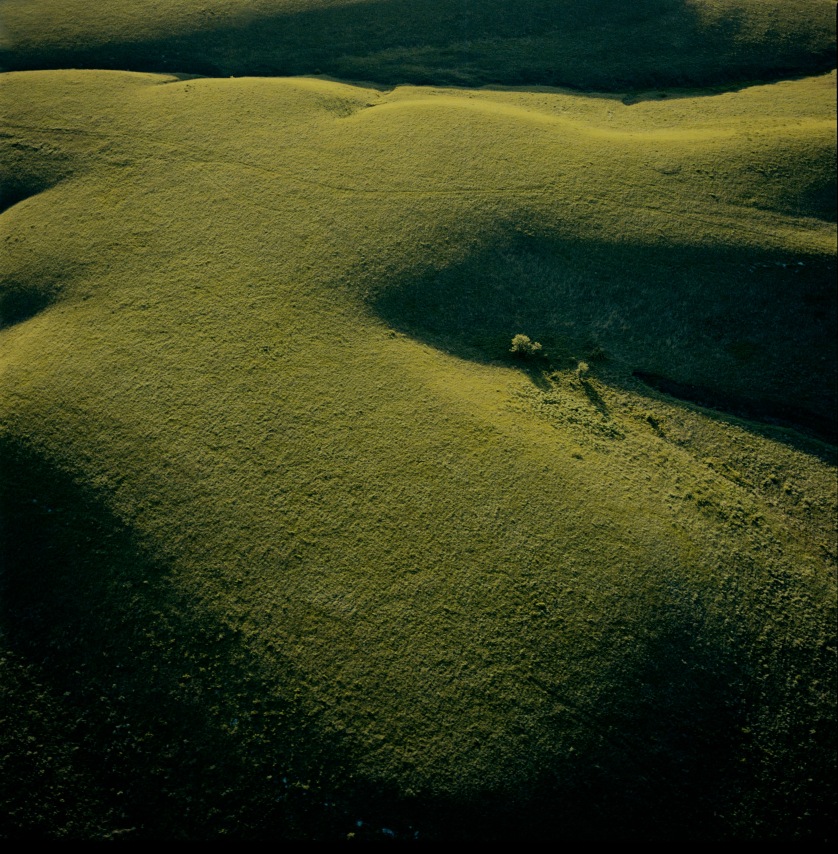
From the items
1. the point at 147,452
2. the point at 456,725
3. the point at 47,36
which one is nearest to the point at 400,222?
the point at 147,452

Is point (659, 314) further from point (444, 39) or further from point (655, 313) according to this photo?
point (444, 39)

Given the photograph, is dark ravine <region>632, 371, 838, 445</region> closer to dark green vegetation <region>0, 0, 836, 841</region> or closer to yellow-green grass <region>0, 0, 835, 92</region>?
dark green vegetation <region>0, 0, 836, 841</region>

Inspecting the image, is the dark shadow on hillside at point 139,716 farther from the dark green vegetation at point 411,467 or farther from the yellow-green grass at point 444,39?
the yellow-green grass at point 444,39

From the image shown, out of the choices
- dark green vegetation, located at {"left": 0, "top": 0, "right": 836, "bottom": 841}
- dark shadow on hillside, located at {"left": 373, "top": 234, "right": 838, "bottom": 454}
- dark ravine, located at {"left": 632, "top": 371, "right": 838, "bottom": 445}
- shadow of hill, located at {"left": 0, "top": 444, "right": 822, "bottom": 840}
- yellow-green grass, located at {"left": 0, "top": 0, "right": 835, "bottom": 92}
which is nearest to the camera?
shadow of hill, located at {"left": 0, "top": 444, "right": 822, "bottom": 840}

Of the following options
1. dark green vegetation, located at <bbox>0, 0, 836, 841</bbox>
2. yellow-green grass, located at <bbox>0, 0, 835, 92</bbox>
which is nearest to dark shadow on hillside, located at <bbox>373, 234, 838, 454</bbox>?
dark green vegetation, located at <bbox>0, 0, 836, 841</bbox>

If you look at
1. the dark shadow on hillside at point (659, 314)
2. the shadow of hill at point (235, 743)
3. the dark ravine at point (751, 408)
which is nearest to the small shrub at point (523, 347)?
the dark shadow on hillside at point (659, 314)

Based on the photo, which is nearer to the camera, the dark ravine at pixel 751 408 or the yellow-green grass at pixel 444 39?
the dark ravine at pixel 751 408
